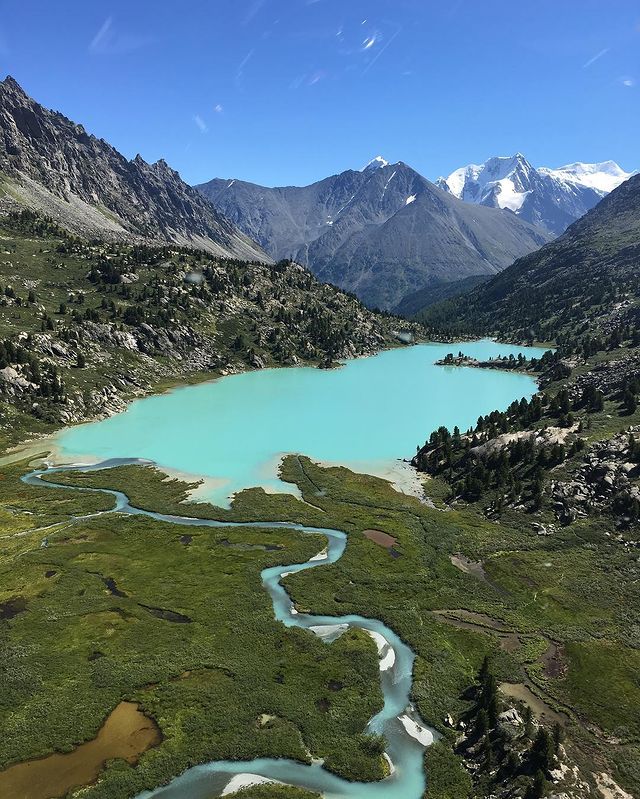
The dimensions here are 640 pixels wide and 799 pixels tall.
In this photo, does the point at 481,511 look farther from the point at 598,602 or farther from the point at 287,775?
the point at 287,775

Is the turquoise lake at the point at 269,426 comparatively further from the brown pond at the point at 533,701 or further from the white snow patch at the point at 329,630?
the brown pond at the point at 533,701

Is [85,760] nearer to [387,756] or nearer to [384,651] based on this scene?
[387,756]

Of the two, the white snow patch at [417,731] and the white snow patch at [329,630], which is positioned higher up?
the white snow patch at [329,630]

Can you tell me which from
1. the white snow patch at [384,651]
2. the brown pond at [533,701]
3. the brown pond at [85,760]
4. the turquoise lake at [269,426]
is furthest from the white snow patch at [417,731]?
the turquoise lake at [269,426]

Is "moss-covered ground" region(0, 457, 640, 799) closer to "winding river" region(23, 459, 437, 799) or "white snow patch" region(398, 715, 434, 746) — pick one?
"winding river" region(23, 459, 437, 799)

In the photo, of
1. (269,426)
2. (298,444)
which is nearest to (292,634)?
(298,444)

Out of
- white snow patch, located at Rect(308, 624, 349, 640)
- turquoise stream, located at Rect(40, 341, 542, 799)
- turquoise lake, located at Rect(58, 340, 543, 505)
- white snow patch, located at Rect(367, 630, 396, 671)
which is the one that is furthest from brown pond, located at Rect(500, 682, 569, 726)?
turquoise lake, located at Rect(58, 340, 543, 505)
